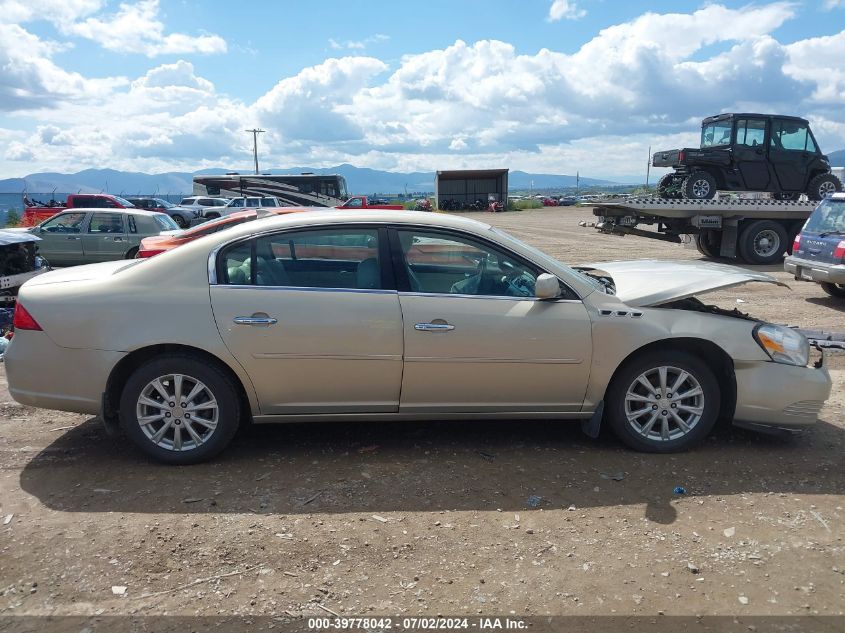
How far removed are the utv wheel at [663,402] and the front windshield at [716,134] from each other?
50.4ft

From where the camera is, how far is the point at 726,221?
15.2 meters

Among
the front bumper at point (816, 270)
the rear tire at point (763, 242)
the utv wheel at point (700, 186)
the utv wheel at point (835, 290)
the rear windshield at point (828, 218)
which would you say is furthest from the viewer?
the utv wheel at point (700, 186)

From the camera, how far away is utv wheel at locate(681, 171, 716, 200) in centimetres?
1730

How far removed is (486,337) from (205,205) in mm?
35017

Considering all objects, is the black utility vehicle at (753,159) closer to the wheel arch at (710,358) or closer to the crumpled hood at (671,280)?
the crumpled hood at (671,280)

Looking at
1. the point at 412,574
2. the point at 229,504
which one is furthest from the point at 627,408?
the point at 229,504

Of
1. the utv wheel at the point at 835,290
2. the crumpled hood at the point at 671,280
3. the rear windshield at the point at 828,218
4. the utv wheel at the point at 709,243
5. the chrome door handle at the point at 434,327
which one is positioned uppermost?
the rear windshield at the point at 828,218

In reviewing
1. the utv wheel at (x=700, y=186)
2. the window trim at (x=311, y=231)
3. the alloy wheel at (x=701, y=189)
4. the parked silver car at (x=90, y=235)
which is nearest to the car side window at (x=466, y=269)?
the window trim at (x=311, y=231)

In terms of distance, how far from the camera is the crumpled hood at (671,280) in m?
4.15

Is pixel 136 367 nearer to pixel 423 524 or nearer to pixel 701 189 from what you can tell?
pixel 423 524

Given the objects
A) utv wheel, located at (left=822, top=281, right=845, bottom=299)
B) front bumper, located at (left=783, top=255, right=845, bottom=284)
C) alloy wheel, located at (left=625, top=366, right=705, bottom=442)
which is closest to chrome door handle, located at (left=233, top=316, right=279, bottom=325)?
alloy wheel, located at (left=625, top=366, right=705, bottom=442)

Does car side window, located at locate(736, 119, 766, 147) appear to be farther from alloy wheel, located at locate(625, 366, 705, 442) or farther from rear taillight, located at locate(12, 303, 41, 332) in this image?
rear taillight, located at locate(12, 303, 41, 332)

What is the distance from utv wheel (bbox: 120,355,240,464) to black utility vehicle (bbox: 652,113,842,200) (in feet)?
53.1

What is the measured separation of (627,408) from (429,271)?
151 cm
